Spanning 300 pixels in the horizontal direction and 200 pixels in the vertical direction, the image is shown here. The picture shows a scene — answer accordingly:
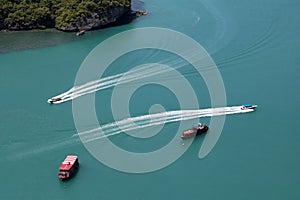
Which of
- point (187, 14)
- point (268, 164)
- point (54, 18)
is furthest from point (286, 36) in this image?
point (54, 18)

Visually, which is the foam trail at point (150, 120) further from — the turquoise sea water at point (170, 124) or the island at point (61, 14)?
the island at point (61, 14)

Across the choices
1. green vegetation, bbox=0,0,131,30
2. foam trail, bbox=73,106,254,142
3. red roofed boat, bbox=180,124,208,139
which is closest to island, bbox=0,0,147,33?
green vegetation, bbox=0,0,131,30

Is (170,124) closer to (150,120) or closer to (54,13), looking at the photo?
(150,120)

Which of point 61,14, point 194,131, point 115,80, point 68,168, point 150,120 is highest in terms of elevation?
point 61,14

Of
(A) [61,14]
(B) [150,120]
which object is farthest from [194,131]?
(A) [61,14]

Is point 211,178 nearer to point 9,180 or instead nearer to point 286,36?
point 9,180

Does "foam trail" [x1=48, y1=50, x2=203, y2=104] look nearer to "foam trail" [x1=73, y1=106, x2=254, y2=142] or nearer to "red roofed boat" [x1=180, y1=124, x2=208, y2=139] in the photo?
"foam trail" [x1=73, y1=106, x2=254, y2=142]

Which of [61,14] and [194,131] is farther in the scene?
[61,14]
